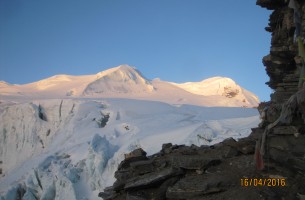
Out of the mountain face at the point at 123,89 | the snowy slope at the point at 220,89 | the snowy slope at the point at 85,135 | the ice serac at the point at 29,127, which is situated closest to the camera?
the snowy slope at the point at 85,135

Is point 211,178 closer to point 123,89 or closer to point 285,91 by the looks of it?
point 285,91

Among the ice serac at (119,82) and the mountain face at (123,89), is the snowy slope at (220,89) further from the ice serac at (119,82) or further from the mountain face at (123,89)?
the ice serac at (119,82)

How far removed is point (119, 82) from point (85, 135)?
38.5m

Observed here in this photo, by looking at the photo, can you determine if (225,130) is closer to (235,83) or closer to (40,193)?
(40,193)

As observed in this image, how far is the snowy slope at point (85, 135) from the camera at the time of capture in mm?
25547

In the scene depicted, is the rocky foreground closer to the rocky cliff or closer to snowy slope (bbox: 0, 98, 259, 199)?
the rocky cliff

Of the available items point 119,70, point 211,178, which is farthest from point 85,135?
point 119,70

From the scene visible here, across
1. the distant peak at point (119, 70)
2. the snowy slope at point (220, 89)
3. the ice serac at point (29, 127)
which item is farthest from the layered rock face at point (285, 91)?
the snowy slope at point (220, 89)

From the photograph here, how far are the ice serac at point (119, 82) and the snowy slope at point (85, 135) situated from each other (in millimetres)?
22571

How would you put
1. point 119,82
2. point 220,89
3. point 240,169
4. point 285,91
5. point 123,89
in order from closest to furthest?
point 240,169 < point 285,91 < point 123,89 < point 119,82 < point 220,89

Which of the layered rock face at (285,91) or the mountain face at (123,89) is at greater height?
the mountain face at (123,89)

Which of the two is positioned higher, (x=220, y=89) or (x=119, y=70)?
(x=119, y=70)

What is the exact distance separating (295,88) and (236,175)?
4931 mm

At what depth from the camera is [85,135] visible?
114ft
